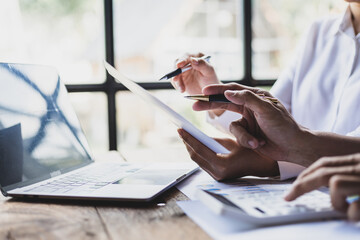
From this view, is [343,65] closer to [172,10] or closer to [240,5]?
[240,5]

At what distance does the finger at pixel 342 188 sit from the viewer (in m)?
0.52

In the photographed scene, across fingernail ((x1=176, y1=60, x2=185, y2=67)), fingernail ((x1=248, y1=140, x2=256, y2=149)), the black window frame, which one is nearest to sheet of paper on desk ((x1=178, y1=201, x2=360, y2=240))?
fingernail ((x1=248, y1=140, x2=256, y2=149))

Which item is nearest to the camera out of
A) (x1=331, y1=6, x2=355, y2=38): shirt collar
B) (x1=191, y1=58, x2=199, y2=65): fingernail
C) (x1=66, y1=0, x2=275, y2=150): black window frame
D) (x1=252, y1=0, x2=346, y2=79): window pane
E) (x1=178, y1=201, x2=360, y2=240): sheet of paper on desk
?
(x1=178, y1=201, x2=360, y2=240): sheet of paper on desk

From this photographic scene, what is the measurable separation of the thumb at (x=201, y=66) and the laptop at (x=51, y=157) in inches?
11.1

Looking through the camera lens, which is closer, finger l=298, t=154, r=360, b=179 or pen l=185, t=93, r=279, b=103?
finger l=298, t=154, r=360, b=179

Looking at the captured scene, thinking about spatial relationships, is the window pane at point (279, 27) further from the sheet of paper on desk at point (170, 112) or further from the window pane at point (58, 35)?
the sheet of paper on desk at point (170, 112)

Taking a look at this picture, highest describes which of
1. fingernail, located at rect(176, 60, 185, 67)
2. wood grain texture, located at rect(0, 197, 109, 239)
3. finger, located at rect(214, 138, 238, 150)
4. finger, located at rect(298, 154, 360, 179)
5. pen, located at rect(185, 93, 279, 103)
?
fingernail, located at rect(176, 60, 185, 67)

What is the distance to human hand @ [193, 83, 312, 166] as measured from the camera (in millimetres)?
736

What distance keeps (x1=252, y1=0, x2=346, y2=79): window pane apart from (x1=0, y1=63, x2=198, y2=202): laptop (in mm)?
1244

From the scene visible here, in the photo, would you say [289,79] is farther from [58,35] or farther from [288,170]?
[58,35]

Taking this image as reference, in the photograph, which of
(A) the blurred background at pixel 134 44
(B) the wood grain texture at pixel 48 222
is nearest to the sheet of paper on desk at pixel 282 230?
(B) the wood grain texture at pixel 48 222

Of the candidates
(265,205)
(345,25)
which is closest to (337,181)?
(265,205)

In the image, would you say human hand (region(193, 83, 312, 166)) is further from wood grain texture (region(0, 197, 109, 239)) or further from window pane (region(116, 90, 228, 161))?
window pane (region(116, 90, 228, 161))

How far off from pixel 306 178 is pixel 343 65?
0.77 metres
